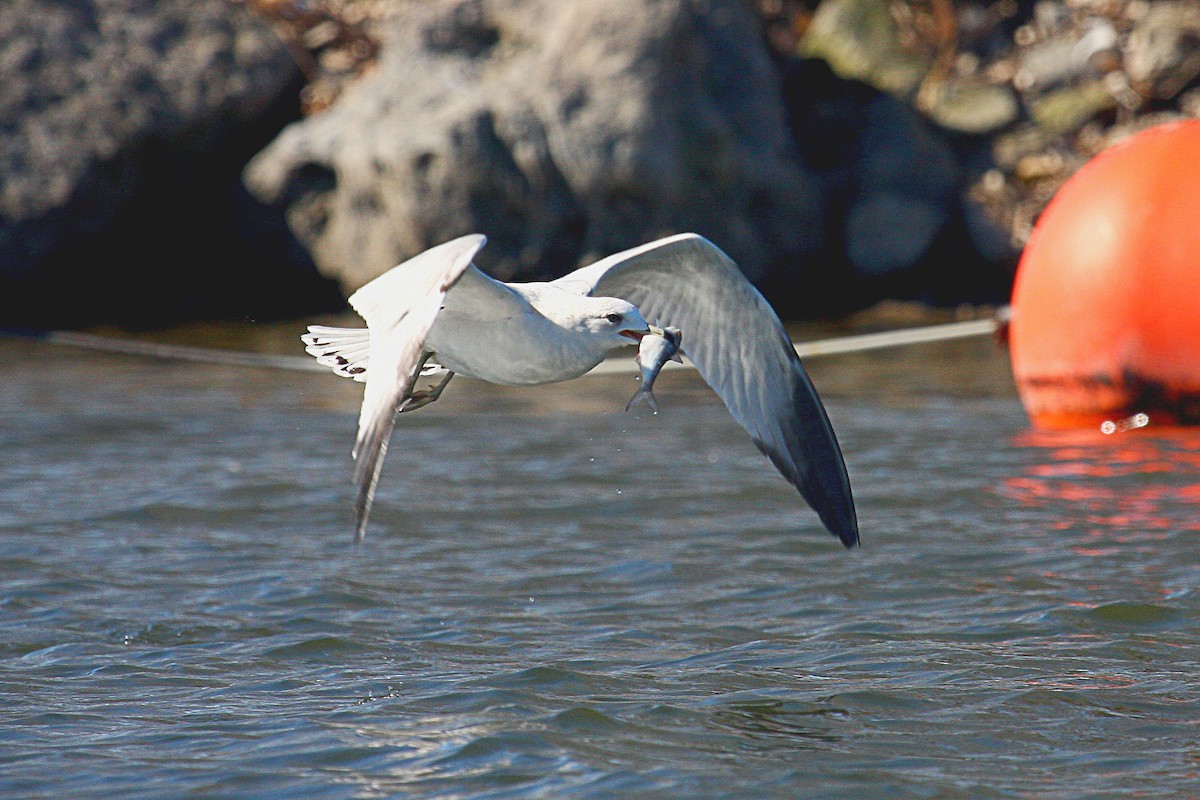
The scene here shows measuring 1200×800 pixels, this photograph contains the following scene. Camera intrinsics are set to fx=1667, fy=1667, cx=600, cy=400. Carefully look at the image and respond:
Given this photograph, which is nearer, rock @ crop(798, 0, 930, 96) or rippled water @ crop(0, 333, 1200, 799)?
rippled water @ crop(0, 333, 1200, 799)

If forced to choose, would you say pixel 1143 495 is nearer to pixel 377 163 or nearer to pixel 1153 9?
pixel 377 163

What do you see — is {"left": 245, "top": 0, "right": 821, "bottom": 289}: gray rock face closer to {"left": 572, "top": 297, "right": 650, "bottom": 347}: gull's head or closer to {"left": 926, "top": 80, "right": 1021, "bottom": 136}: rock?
{"left": 926, "top": 80, "right": 1021, "bottom": 136}: rock

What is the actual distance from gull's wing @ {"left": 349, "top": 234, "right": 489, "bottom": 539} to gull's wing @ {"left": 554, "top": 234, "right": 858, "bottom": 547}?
3.04 feet

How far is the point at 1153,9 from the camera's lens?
48.1ft

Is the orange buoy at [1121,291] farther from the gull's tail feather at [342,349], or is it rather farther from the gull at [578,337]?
the gull's tail feather at [342,349]

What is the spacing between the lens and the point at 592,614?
5.20 m

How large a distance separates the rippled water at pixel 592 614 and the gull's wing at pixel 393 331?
29.9 inches

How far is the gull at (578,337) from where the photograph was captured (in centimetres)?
373

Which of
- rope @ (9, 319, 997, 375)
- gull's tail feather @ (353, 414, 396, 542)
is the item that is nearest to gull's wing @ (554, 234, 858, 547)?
gull's tail feather @ (353, 414, 396, 542)

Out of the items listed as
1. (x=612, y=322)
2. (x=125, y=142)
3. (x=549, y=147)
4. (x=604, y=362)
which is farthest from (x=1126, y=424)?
(x=125, y=142)

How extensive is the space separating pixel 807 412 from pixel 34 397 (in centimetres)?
614

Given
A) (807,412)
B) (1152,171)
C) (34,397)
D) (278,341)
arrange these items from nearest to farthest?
(807,412) < (1152,171) < (34,397) < (278,341)

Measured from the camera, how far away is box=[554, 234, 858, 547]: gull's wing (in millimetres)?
4848

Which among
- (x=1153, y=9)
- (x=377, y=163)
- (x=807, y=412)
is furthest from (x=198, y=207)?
(x=807, y=412)
